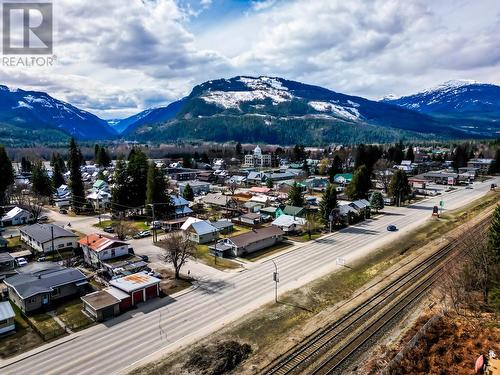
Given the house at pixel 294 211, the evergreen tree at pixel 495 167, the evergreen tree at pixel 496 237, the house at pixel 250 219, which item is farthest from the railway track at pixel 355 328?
the evergreen tree at pixel 495 167

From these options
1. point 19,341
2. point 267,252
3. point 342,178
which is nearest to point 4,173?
point 19,341

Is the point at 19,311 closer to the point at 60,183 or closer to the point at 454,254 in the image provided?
the point at 454,254

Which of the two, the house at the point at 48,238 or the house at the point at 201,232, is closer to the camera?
the house at the point at 48,238

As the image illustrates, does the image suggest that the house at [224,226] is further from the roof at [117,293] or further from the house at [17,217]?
the house at [17,217]

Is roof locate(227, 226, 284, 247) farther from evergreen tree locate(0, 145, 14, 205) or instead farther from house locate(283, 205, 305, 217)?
evergreen tree locate(0, 145, 14, 205)

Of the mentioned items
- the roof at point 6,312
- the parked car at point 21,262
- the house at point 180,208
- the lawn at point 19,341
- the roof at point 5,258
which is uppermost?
the house at point 180,208

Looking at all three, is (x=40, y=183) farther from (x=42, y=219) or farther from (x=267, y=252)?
(x=267, y=252)
